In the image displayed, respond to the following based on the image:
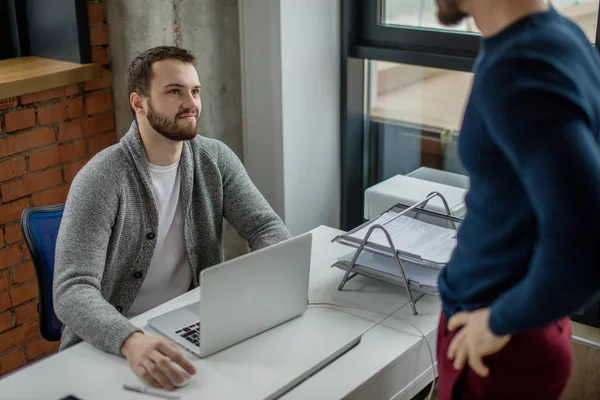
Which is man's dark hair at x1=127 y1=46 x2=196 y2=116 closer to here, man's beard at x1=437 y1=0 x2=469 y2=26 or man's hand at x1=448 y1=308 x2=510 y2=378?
man's beard at x1=437 y1=0 x2=469 y2=26

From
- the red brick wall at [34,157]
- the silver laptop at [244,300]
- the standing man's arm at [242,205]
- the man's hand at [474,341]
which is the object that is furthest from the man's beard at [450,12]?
the red brick wall at [34,157]

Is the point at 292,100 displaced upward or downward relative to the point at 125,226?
upward

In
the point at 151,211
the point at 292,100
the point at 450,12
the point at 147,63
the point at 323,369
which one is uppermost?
the point at 450,12

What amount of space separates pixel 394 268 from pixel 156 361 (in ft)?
2.36

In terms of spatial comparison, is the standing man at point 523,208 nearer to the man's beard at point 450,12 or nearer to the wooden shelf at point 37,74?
the man's beard at point 450,12

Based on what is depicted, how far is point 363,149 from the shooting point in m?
3.51

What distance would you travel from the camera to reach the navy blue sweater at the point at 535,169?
105 centimetres

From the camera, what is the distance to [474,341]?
1.25 m

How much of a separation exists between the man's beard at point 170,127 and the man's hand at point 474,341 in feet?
3.70

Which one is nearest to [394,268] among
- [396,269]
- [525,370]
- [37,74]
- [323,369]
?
[396,269]

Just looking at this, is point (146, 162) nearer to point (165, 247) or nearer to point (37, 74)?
point (165, 247)

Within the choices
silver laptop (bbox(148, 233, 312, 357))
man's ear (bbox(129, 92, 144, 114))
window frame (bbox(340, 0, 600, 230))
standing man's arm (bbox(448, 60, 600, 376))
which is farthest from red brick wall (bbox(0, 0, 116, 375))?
standing man's arm (bbox(448, 60, 600, 376))

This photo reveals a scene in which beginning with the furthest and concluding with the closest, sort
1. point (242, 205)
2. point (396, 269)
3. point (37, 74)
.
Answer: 1. point (37, 74)
2. point (242, 205)
3. point (396, 269)

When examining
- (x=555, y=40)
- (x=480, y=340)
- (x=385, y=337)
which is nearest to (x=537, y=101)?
(x=555, y=40)
